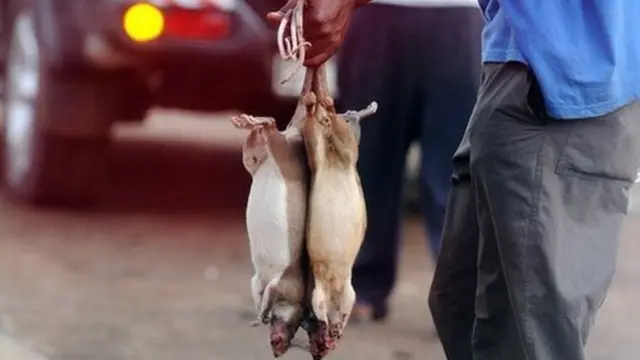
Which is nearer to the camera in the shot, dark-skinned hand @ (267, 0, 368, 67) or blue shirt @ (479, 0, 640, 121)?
dark-skinned hand @ (267, 0, 368, 67)

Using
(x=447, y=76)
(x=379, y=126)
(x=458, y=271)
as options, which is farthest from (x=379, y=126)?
(x=458, y=271)

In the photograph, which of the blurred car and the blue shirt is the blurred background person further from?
the blue shirt

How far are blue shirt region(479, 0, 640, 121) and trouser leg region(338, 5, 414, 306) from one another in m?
2.36

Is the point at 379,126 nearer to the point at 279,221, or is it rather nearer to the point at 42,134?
the point at 42,134

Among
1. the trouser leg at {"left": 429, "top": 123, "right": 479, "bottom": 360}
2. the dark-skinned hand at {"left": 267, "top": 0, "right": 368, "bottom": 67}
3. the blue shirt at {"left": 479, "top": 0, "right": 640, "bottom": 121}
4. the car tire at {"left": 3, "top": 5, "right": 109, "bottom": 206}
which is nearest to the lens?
the dark-skinned hand at {"left": 267, "top": 0, "right": 368, "bottom": 67}

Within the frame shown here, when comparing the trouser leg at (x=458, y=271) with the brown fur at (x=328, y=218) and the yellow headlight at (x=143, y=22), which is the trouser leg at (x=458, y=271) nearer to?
the brown fur at (x=328, y=218)

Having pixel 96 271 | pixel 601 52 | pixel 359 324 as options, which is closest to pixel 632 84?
Answer: pixel 601 52

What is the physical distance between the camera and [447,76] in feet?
16.8

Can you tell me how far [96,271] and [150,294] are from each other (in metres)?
0.43

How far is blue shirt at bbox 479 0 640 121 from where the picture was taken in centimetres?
271

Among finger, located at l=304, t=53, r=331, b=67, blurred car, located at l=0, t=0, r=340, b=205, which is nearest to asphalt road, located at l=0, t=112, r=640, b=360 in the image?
blurred car, located at l=0, t=0, r=340, b=205

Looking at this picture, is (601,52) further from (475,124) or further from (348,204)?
(348,204)

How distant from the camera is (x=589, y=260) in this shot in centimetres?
275

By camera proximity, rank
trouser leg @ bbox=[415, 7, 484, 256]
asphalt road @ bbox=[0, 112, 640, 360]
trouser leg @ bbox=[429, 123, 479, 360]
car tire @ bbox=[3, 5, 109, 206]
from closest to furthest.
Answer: trouser leg @ bbox=[429, 123, 479, 360]
asphalt road @ bbox=[0, 112, 640, 360]
trouser leg @ bbox=[415, 7, 484, 256]
car tire @ bbox=[3, 5, 109, 206]
